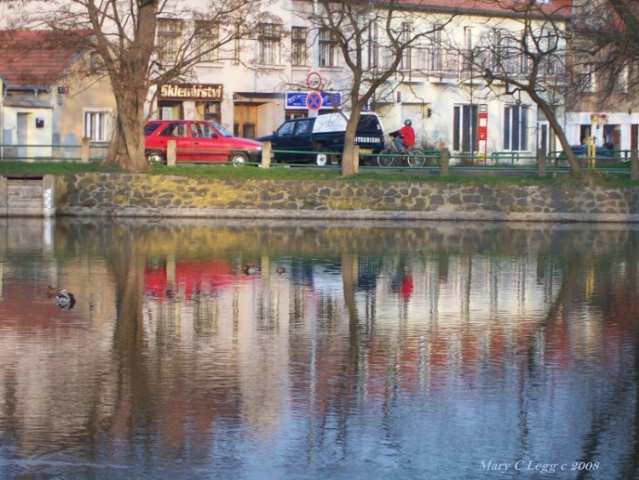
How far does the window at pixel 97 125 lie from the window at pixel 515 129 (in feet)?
63.3

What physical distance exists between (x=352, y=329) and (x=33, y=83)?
3520 cm

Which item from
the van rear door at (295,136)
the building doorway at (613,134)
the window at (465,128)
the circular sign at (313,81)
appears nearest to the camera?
the circular sign at (313,81)

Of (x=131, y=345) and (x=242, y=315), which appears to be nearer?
(x=131, y=345)

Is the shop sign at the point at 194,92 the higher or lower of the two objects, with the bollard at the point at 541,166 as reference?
higher

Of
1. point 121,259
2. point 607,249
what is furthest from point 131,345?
point 607,249

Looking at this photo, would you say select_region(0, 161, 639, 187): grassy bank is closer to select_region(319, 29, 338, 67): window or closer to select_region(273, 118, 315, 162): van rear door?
select_region(273, 118, 315, 162): van rear door

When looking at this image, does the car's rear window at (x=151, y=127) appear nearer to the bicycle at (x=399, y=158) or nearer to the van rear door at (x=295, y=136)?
the van rear door at (x=295, y=136)

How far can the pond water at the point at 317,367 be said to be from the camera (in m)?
8.41

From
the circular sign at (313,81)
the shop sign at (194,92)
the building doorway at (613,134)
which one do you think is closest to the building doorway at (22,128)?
the shop sign at (194,92)

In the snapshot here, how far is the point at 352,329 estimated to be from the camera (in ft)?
45.3

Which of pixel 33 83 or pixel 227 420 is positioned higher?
pixel 33 83

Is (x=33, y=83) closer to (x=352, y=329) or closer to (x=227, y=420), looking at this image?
(x=352, y=329)

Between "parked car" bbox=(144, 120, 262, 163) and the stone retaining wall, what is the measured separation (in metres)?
7.02

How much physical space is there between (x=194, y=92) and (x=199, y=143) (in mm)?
11825
